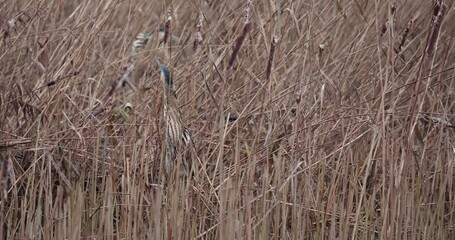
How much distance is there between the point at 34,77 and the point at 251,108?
0.78 m

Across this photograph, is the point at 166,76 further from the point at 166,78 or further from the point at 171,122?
the point at 171,122

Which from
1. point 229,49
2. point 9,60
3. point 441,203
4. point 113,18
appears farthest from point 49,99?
point 441,203

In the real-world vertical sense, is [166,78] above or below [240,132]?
above

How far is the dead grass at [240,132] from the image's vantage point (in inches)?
99.5

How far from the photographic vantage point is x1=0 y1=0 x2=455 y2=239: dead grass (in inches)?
99.5

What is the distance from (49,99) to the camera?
3.01 meters

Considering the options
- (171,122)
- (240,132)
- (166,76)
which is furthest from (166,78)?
(240,132)

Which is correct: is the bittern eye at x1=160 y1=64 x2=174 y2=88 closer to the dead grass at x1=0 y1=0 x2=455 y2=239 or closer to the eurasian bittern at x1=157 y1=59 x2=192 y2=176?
the eurasian bittern at x1=157 y1=59 x2=192 y2=176

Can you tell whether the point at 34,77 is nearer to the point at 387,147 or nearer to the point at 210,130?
the point at 210,130

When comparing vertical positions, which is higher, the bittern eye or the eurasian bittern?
the bittern eye

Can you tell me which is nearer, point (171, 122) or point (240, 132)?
point (171, 122)

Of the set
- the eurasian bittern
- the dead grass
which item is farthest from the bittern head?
the dead grass

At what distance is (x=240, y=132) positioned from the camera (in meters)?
2.96

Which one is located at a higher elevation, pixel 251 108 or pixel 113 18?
pixel 113 18
